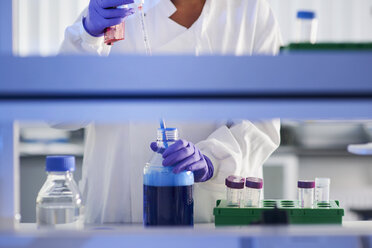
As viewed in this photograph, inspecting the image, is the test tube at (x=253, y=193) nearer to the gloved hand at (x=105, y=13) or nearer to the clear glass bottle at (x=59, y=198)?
the clear glass bottle at (x=59, y=198)

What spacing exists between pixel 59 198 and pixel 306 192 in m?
0.49

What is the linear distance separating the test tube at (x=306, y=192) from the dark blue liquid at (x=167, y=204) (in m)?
0.23

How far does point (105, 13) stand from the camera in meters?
1.15

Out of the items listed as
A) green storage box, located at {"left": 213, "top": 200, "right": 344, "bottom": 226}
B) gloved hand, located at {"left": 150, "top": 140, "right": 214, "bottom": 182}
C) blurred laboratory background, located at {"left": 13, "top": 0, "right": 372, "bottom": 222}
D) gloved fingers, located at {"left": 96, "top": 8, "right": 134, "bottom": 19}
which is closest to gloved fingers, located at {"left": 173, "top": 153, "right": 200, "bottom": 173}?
gloved hand, located at {"left": 150, "top": 140, "right": 214, "bottom": 182}

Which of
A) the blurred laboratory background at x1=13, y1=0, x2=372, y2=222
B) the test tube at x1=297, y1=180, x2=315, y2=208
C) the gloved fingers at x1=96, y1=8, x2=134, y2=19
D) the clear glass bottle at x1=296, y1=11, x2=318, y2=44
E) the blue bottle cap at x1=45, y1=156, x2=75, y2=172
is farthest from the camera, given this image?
the blurred laboratory background at x1=13, y1=0, x2=372, y2=222

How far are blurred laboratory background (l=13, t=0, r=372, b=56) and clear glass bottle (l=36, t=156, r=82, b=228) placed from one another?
3252mm

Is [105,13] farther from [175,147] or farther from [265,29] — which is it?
[265,29]

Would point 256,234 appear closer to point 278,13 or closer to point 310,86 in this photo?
point 310,86

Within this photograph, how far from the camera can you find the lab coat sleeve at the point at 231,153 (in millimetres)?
1391

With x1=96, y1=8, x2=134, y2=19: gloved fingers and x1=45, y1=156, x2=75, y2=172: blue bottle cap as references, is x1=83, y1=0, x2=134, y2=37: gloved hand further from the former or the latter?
x1=45, y1=156, x2=75, y2=172: blue bottle cap

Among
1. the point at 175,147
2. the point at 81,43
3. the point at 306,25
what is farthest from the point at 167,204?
the point at 81,43

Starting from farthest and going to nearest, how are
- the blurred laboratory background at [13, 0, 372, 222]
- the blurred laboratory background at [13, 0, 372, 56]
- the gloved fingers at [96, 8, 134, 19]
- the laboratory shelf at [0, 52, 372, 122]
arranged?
1. the blurred laboratory background at [13, 0, 372, 56]
2. the blurred laboratory background at [13, 0, 372, 222]
3. the gloved fingers at [96, 8, 134, 19]
4. the laboratory shelf at [0, 52, 372, 122]

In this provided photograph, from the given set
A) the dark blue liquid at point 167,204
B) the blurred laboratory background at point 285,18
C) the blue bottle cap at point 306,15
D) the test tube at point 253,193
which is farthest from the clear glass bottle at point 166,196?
the blurred laboratory background at point 285,18

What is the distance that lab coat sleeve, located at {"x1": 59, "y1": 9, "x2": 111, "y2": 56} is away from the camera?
1.34 metres
